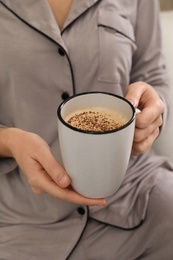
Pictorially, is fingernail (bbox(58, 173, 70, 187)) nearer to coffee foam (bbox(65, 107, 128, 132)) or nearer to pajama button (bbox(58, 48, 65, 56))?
coffee foam (bbox(65, 107, 128, 132))

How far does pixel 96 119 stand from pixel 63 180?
0.34ft

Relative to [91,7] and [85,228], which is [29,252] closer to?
[85,228]

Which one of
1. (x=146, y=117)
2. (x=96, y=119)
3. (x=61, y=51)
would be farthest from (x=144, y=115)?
(x=61, y=51)

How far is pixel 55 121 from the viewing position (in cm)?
76

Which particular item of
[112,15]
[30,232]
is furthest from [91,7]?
[30,232]

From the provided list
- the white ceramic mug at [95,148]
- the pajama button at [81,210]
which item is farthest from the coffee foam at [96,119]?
the pajama button at [81,210]

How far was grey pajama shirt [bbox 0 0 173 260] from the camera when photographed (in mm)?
695

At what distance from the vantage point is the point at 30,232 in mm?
740

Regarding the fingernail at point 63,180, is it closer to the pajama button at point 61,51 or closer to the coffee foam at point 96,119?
the coffee foam at point 96,119

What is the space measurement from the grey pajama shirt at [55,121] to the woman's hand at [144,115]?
117 millimetres

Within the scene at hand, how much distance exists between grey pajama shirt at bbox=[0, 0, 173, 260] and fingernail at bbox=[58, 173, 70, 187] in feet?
0.74

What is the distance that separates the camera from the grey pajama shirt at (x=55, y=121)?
695mm

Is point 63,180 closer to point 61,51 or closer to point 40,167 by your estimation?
point 40,167

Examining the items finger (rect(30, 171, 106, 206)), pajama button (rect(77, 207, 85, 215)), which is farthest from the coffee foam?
pajama button (rect(77, 207, 85, 215))
